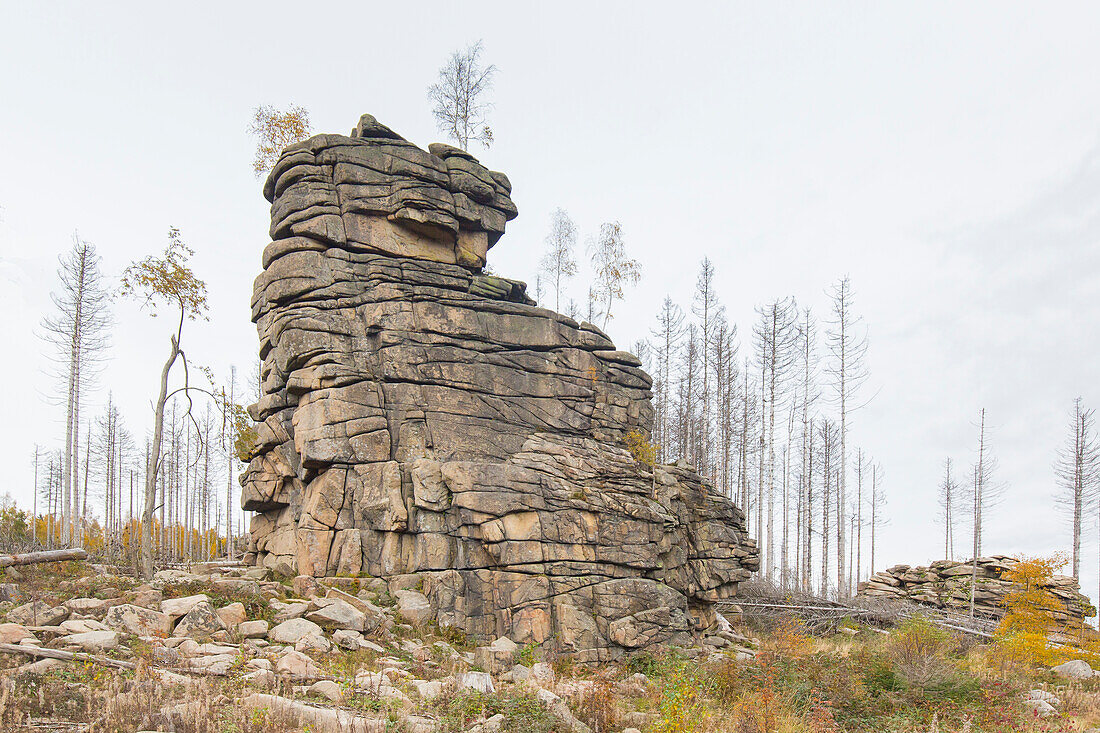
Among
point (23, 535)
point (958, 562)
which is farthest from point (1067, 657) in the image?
point (23, 535)

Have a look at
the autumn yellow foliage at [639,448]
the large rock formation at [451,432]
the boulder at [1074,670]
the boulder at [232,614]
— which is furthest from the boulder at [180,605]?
the boulder at [1074,670]

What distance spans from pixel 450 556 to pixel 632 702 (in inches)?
289

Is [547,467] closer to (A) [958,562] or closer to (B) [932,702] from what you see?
(B) [932,702]

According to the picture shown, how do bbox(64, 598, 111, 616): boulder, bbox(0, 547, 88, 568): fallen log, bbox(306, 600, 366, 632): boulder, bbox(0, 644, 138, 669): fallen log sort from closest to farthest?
bbox(0, 644, 138, 669): fallen log < bbox(64, 598, 111, 616): boulder < bbox(306, 600, 366, 632): boulder < bbox(0, 547, 88, 568): fallen log

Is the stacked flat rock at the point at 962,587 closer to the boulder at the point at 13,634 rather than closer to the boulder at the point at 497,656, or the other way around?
the boulder at the point at 497,656

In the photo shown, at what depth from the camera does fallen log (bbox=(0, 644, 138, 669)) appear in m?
11.1

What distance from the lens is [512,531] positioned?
754 inches

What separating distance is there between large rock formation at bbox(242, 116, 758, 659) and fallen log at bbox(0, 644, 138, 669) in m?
8.16

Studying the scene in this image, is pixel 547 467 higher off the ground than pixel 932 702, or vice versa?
pixel 547 467

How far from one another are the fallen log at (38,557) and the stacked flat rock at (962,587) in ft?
106

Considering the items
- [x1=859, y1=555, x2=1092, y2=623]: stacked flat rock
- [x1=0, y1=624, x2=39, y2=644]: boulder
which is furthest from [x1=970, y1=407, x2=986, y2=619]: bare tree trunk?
[x1=0, y1=624, x2=39, y2=644]: boulder

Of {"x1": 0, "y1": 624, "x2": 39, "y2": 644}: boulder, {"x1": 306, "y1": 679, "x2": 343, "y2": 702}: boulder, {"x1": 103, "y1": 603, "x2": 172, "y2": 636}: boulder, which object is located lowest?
{"x1": 306, "y1": 679, "x2": 343, "y2": 702}: boulder

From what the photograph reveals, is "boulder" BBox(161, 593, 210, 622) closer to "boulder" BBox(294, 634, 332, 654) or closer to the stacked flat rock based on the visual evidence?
"boulder" BBox(294, 634, 332, 654)

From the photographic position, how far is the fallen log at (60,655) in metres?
11.1
